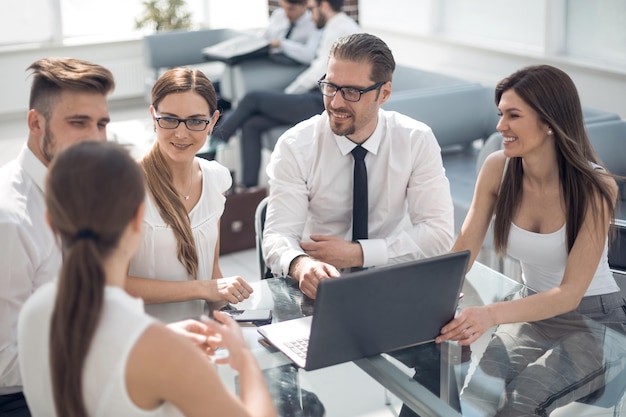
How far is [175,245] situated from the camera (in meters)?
2.34

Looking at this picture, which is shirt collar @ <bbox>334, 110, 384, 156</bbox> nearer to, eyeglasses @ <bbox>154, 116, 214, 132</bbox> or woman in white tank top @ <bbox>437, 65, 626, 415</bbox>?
woman in white tank top @ <bbox>437, 65, 626, 415</bbox>

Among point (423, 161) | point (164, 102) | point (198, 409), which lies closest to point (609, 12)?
A: point (423, 161)

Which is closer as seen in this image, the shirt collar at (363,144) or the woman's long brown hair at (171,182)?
the woman's long brown hair at (171,182)

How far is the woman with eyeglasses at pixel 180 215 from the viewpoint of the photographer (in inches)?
89.7

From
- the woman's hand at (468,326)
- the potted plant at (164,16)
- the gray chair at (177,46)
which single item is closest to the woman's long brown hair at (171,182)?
the woman's hand at (468,326)

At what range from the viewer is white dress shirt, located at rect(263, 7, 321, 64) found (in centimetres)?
632

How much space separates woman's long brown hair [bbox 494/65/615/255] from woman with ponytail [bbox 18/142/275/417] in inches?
56.9

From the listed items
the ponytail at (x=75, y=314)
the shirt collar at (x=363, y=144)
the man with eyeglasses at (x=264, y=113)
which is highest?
the ponytail at (x=75, y=314)

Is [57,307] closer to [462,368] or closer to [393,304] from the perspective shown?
[393,304]

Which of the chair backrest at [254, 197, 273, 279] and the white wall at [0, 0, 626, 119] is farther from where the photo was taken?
the white wall at [0, 0, 626, 119]

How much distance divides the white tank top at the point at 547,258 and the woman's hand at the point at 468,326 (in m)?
0.39

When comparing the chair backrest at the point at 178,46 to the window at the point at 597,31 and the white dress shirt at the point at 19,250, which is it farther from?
the white dress shirt at the point at 19,250

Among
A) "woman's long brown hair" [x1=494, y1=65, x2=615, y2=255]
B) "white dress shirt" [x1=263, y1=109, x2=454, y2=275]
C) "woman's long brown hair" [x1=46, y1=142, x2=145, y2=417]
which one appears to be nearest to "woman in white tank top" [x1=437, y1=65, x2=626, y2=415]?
"woman's long brown hair" [x1=494, y1=65, x2=615, y2=255]

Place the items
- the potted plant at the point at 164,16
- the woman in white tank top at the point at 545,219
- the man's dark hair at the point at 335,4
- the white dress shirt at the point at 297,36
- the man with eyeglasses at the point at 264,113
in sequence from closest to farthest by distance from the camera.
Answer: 1. the woman in white tank top at the point at 545,219
2. the man with eyeglasses at the point at 264,113
3. the man's dark hair at the point at 335,4
4. the white dress shirt at the point at 297,36
5. the potted plant at the point at 164,16
